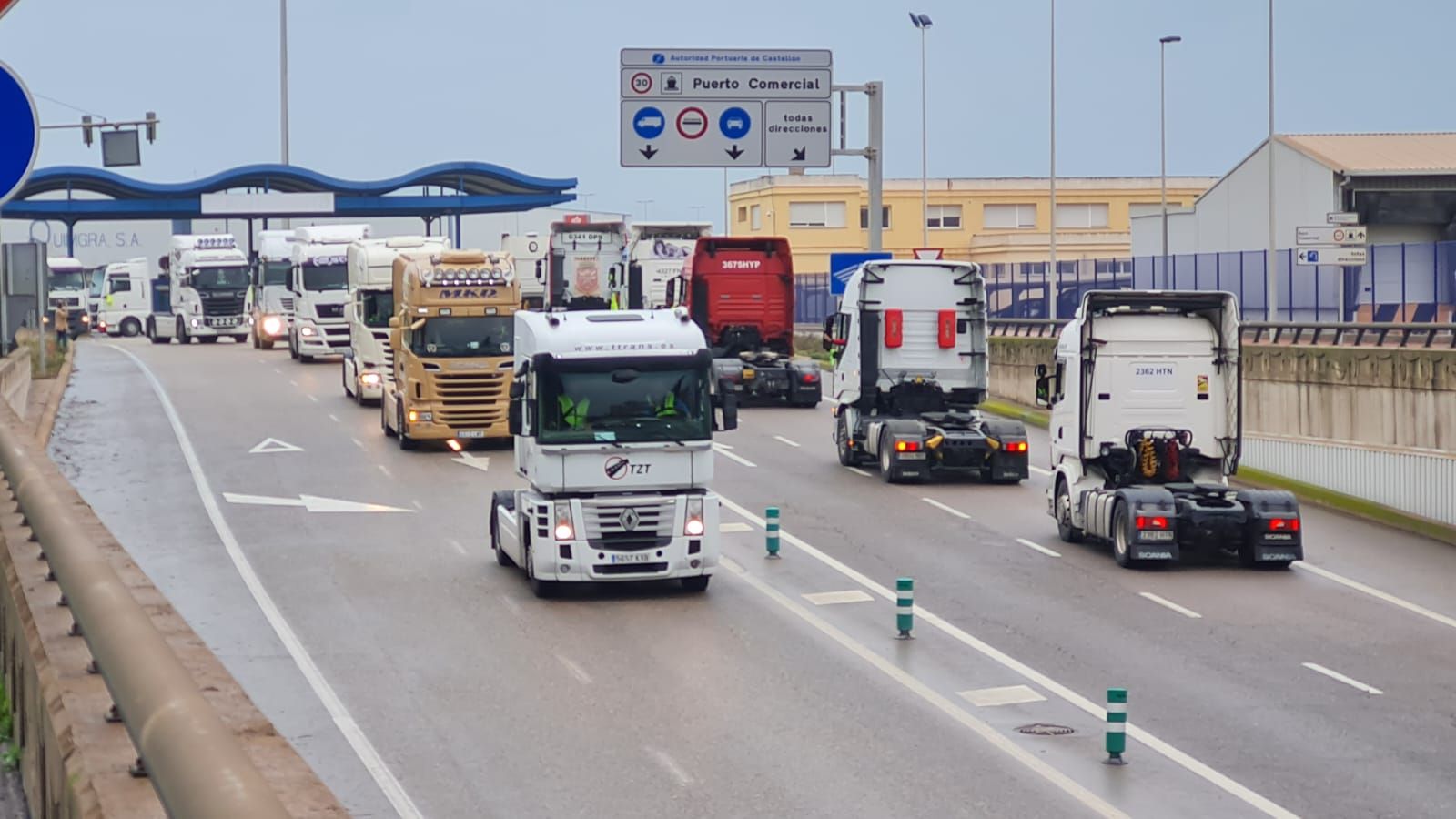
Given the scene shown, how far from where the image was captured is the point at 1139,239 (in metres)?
82.4

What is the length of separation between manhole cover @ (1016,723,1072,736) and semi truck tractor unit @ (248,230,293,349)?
49.5m

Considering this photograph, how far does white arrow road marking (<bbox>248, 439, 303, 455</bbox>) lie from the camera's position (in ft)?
115

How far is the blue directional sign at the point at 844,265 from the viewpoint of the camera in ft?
133

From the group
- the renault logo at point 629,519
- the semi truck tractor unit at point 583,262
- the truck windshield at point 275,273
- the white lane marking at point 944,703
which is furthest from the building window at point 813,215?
the renault logo at point 629,519

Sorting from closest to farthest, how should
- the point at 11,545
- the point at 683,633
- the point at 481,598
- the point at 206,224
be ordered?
1. the point at 11,545
2. the point at 683,633
3. the point at 481,598
4. the point at 206,224

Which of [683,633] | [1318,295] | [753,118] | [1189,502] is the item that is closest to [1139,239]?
[1318,295]

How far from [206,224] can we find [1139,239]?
68148mm

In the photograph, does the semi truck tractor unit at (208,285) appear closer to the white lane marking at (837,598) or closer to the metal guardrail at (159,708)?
the white lane marking at (837,598)

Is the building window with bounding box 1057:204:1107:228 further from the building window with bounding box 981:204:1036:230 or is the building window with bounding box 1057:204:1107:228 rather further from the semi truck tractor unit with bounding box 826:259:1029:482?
the semi truck tractor unit with bounding box 826:259:1029:482

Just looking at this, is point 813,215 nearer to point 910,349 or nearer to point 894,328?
point 910,349

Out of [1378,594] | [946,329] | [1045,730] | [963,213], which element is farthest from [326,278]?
[963,213]

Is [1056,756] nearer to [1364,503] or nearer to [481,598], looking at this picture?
[481,598]

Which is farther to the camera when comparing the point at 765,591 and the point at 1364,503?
the point at 1364,503

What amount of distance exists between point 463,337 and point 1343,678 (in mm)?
19851
